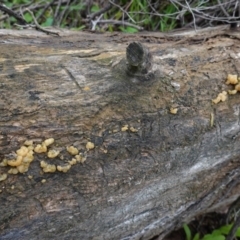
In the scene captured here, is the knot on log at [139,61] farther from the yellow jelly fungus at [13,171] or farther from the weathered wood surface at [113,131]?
the yellow jelly fungus at [13,171]

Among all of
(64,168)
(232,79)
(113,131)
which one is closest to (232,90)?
(232,79)

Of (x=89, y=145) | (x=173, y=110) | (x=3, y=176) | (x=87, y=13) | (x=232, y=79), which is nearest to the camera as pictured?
(x=3, y=176)

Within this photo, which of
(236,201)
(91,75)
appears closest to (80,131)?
(91,75)

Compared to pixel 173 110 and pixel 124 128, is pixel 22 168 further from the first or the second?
pixel 173 110

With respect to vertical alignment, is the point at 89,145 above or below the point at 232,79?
below

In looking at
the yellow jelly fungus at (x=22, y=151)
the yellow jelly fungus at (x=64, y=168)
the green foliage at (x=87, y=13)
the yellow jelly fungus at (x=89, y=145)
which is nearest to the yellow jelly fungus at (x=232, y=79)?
the yellow jelly fungus at (x=89, y=145)

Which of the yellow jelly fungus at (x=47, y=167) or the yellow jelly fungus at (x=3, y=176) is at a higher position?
the yellow jelly fungus at (x=47, y=167)
